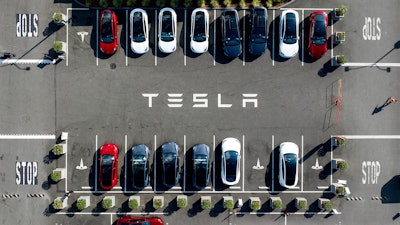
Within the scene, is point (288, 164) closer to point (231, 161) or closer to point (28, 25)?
point (231, 161)

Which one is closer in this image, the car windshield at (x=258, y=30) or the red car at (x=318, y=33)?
the car windshield at (x=258, y=30)

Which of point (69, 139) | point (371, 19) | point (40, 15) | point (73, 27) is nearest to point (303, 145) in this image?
point (371, 19)

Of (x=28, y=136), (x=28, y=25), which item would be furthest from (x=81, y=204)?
(x=28, y=25)

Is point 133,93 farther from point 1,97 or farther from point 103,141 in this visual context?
point 1,97

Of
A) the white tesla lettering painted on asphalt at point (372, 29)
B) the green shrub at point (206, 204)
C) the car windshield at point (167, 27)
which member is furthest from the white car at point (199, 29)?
the white tesla lettering painted on asphalt at point (372, 29)

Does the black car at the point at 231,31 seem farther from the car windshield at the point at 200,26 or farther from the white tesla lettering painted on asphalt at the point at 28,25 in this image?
the white tesla lettering painted on asphalt at the point at 28,25

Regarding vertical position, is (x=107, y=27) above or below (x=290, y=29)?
above

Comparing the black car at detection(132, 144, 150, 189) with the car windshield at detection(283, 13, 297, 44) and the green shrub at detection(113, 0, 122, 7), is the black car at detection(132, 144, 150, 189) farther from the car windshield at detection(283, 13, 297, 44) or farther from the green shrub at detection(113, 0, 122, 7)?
the car windshield at detection(283, 13, 297, 44)
